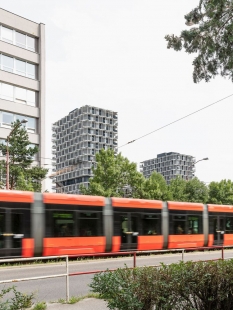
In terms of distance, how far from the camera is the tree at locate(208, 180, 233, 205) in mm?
70500

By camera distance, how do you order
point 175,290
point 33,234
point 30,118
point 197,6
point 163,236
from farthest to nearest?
point 30,118
point 163,236
point 33,234
point 197,6
point 175,290

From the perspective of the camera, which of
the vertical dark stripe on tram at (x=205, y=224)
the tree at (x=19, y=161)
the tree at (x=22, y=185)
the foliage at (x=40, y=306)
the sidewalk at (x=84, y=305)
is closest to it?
the foliage at (x=40, y=306)

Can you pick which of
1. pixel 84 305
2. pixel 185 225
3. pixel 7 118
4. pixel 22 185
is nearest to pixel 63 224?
pixel 185 225

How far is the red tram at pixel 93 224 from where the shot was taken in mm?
17328

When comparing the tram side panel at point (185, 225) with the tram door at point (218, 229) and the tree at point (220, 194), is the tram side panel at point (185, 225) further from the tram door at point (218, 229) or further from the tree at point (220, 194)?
the tree at point (220, 194)

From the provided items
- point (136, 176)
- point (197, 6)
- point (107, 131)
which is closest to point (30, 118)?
point (136, 176)

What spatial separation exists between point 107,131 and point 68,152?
1928 centimetres

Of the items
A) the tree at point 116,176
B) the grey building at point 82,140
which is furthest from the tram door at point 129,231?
the grey building at point 82,140

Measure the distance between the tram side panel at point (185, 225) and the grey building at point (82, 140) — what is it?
129213mm

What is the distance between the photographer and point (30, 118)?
1909 inches

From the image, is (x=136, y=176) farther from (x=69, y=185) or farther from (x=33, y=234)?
(x=69, y=185)

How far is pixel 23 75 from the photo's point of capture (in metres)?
48.2

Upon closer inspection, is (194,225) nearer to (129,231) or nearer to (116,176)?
(129,231)

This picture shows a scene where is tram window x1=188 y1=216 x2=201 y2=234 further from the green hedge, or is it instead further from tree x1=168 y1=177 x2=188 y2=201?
tree x1=168 y1=177 x2=188 y2=201
